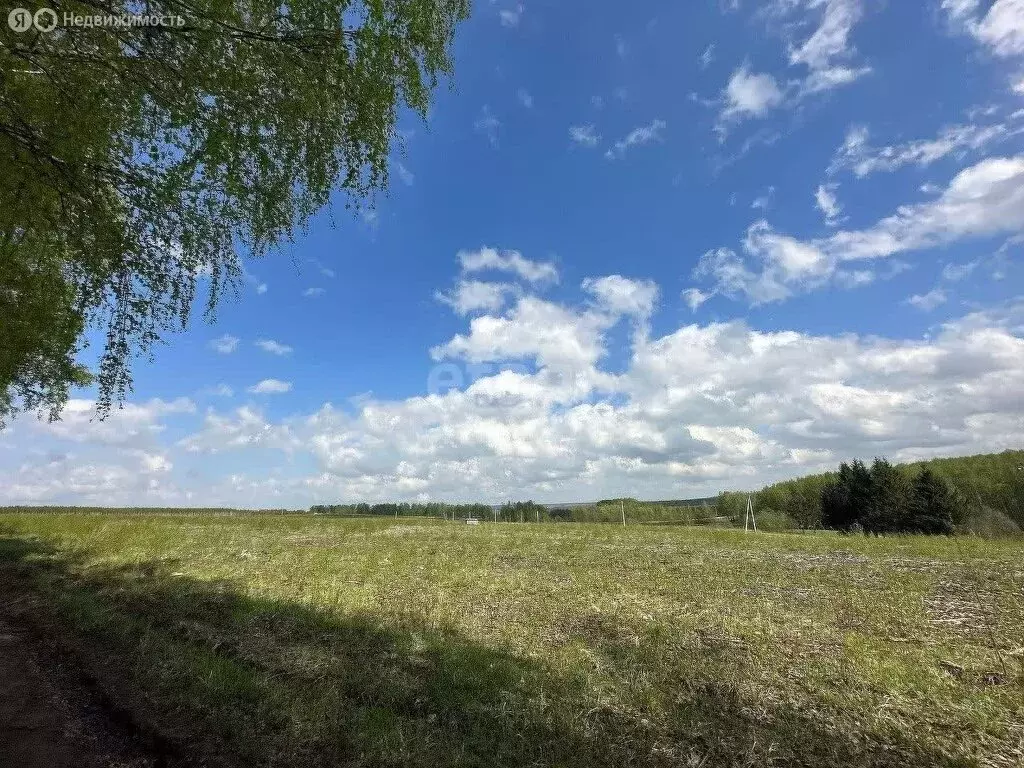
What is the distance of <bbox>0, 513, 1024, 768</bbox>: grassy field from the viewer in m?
6.05

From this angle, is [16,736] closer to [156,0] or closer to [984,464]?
[156,0]

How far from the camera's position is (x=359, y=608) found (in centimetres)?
1182

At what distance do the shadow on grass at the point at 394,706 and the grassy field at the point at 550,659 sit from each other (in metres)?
0.03

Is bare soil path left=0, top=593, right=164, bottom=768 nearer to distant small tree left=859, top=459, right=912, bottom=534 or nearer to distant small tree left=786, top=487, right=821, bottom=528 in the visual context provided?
distant small tree left=859, top=459, right=912, bottom=534

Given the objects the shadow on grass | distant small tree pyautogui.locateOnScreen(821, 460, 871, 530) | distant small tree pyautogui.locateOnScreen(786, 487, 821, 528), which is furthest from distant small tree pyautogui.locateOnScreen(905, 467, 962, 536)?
the shadow on grass

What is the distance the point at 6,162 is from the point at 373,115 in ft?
15.4

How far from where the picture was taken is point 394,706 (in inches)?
275

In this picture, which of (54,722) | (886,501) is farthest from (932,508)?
(54,722)

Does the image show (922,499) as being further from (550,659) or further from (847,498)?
(550,659)

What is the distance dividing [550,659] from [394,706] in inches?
108

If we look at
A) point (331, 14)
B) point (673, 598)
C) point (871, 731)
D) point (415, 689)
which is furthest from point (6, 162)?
point (673, 598)

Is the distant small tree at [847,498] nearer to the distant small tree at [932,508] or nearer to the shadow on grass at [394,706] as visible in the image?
the distant small tree at [932,508]

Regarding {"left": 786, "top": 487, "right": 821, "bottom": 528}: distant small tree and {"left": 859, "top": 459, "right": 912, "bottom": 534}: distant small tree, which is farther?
{"left": 786, "top": 487, "right": 821, "bottom": 528}: distant small tree

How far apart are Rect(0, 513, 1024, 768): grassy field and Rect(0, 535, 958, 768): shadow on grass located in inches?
1.3
